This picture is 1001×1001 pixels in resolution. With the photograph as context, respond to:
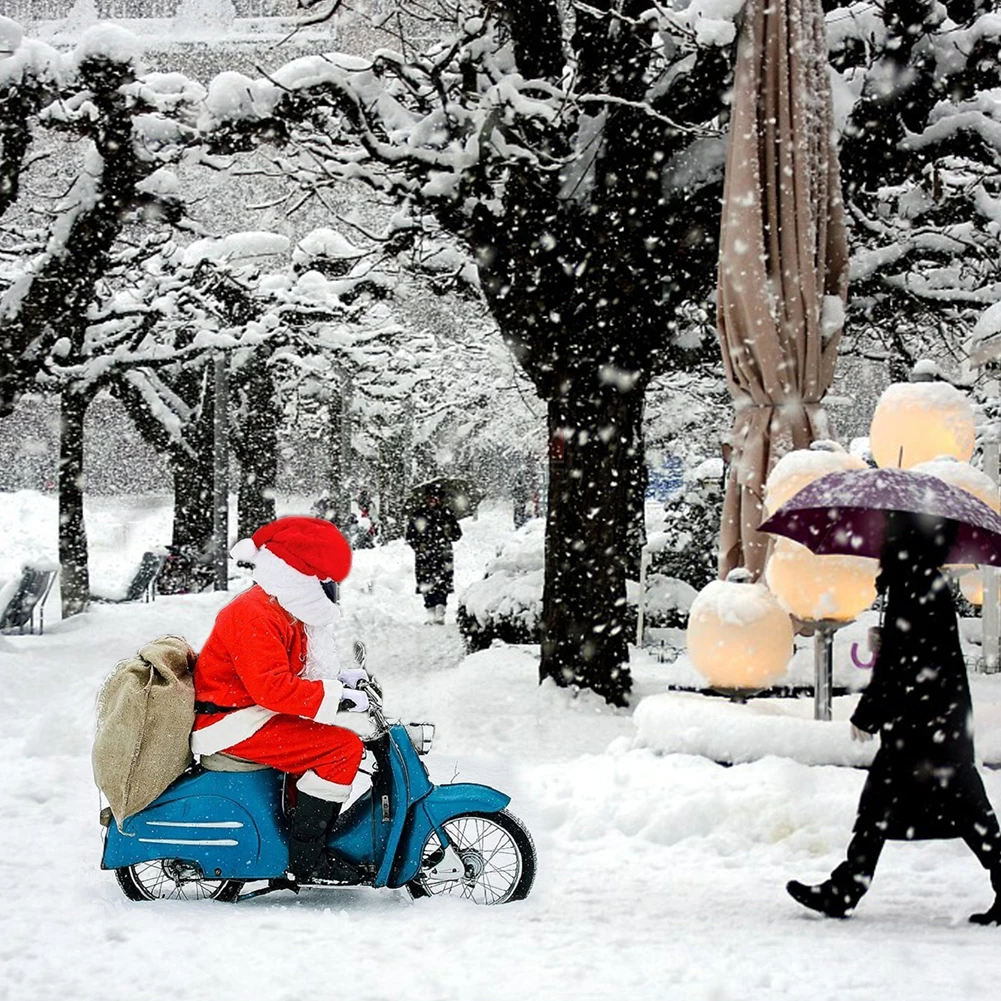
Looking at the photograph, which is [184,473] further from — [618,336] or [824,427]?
[824,427]

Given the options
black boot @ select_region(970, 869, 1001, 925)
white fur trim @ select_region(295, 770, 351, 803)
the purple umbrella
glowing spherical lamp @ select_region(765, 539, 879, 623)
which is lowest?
A: black boot @ select_region(970, 869, 1001, 925)

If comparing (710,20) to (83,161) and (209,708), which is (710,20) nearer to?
(209,708)

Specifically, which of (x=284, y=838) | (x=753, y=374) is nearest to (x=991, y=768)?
(x=753, y=374)

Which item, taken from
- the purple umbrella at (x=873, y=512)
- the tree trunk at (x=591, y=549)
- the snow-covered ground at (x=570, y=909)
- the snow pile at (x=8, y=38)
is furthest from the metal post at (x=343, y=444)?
the purple umbrella at (x=873, y=512)

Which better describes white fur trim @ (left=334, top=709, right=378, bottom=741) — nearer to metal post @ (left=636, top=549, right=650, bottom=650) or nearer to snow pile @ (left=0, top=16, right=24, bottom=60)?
snow pile @ (left=0, top=16, right=24, bottom=60)

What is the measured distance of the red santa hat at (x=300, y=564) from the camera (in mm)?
5238

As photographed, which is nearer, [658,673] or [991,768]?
[991,768]

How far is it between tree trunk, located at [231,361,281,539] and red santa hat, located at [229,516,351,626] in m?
19.8

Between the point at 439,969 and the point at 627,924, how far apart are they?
1.01 metres

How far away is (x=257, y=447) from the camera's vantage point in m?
25.7

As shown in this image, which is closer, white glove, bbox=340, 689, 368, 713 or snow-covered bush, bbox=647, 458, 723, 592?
white glove, bbox=340, 689, 368, 713

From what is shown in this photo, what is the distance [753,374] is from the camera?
7.77 meters

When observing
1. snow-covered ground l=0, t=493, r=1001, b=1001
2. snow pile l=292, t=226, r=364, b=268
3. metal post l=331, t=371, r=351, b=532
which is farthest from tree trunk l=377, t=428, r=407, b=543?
snow-covered ground l=0, t=493, r=1001, b=1001

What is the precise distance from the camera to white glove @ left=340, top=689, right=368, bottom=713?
5070mm
